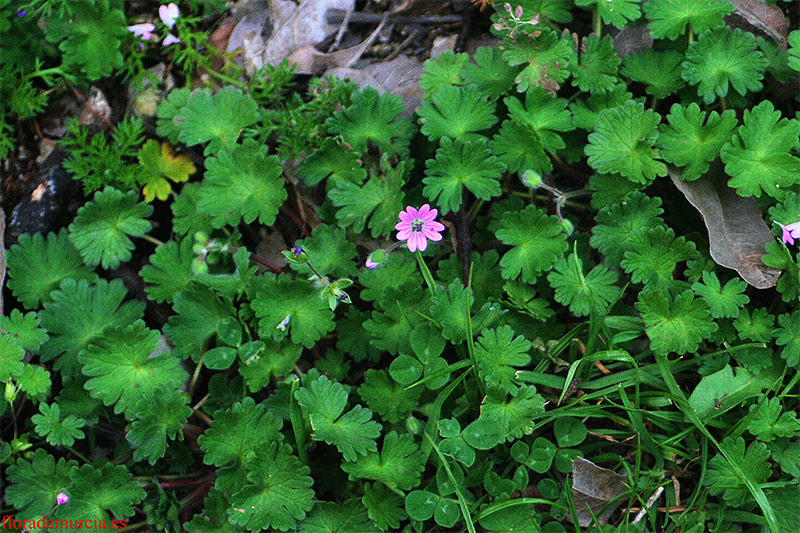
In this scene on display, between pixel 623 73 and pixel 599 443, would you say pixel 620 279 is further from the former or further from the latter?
pixel 623 73

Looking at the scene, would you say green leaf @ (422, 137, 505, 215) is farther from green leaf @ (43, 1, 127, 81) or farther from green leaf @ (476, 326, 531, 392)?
green leaf @ (43, 1, 127, 81)

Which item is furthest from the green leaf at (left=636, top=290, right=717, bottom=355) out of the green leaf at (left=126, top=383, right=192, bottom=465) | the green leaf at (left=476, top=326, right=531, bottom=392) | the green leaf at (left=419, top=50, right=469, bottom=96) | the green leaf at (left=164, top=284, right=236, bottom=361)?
the green leaf at (left=126, top=383, right=192, bottom=465)

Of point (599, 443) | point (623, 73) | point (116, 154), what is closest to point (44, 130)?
point (116, 154)

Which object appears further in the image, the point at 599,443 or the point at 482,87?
the point at 482,87

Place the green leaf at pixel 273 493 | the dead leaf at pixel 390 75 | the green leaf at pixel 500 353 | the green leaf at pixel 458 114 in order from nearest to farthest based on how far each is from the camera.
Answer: the green leaf at pixel 273 493 → the green leaf at pixel 500 353 → the green leaf at pixel 458 114 → the dead leaf at pixel 390 75

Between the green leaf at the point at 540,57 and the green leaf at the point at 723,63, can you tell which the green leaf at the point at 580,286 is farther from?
the green leaf at the point at 723,63

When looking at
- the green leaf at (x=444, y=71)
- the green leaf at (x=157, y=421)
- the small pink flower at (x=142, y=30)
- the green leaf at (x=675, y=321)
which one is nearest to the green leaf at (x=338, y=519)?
the green leaf at (x=157, y=421)

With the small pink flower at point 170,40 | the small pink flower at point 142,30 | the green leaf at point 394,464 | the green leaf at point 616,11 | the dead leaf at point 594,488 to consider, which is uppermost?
the small pink flower at point 142,30
